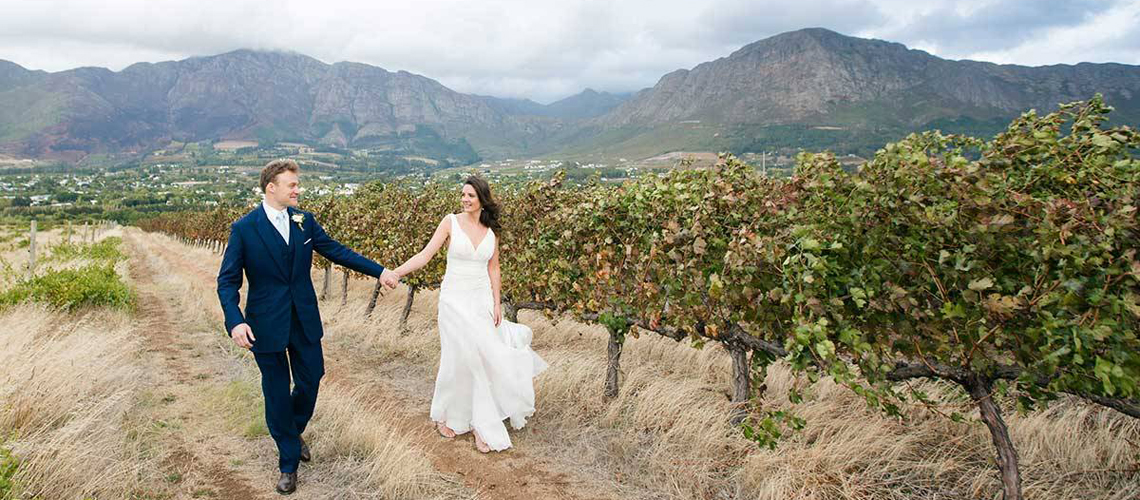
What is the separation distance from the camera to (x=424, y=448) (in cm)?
559

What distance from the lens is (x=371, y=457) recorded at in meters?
5.25

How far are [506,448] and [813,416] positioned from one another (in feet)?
10.1

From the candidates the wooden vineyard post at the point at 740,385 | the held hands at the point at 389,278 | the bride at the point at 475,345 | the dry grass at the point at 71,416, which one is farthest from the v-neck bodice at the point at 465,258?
the dry grass at the point at 71,416

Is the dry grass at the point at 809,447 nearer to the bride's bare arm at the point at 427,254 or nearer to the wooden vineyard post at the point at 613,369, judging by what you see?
the wooden vineyard post at the point at 613,369

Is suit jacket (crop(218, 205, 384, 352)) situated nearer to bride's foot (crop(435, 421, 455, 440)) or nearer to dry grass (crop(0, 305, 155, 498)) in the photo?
dry grass (crop(0, 305, 155, 498))

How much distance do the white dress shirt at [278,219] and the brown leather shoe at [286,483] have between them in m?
1.92

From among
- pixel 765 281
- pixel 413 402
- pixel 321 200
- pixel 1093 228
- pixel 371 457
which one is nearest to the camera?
pixel 1093 228

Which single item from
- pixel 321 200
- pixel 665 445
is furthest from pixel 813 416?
pixel 321 200

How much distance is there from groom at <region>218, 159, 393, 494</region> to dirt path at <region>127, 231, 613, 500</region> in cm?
66

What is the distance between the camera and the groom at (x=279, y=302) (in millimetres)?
4551

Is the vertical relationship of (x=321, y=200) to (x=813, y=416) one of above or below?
above

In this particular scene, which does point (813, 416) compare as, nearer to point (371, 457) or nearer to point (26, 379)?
point (371, 457)

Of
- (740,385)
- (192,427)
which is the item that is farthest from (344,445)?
(740,385)

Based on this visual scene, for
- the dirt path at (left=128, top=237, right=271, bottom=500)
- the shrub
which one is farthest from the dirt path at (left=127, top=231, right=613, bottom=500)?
the shrub
